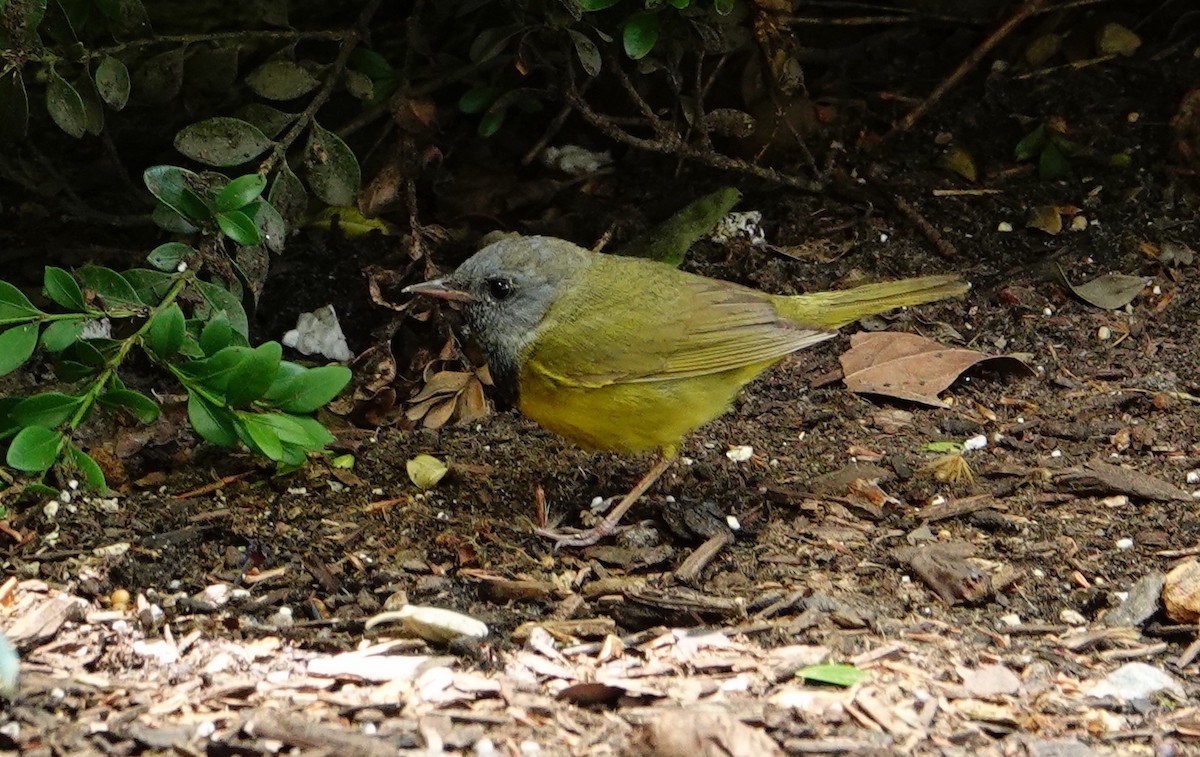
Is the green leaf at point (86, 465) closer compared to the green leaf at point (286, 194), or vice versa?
the green leaf at point (86, 465)

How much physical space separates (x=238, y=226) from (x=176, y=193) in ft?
0.76

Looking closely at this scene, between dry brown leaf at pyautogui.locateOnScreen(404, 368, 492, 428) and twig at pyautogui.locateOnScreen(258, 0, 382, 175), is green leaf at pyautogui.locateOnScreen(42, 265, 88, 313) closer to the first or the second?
twig at pyautogui.locateOnScreen(258, 0, 382, 175)

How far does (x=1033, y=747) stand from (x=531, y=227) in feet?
11.6

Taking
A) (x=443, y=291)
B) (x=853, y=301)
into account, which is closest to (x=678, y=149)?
(x=853, y=301)

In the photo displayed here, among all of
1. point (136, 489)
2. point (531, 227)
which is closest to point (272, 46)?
point (531, 227)

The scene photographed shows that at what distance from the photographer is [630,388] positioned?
444 centimetres

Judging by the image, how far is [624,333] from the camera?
4500 millimetres

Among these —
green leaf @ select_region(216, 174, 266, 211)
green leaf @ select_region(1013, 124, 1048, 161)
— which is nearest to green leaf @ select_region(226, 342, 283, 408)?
green leaf @ select_region(216, 174, 266, 211)

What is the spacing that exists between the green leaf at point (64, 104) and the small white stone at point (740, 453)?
2423mm

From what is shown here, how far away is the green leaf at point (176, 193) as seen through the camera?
4.03m

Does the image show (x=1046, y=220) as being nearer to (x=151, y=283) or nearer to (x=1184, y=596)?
(x=1184, y=596)

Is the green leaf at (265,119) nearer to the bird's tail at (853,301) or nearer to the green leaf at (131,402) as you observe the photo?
the green leaf at (131,402)

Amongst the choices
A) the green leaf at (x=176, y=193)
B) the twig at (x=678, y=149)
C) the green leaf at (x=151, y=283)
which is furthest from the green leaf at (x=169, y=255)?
the twig at (x=678, y=149)

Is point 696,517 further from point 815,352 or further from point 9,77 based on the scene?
point 9,77
